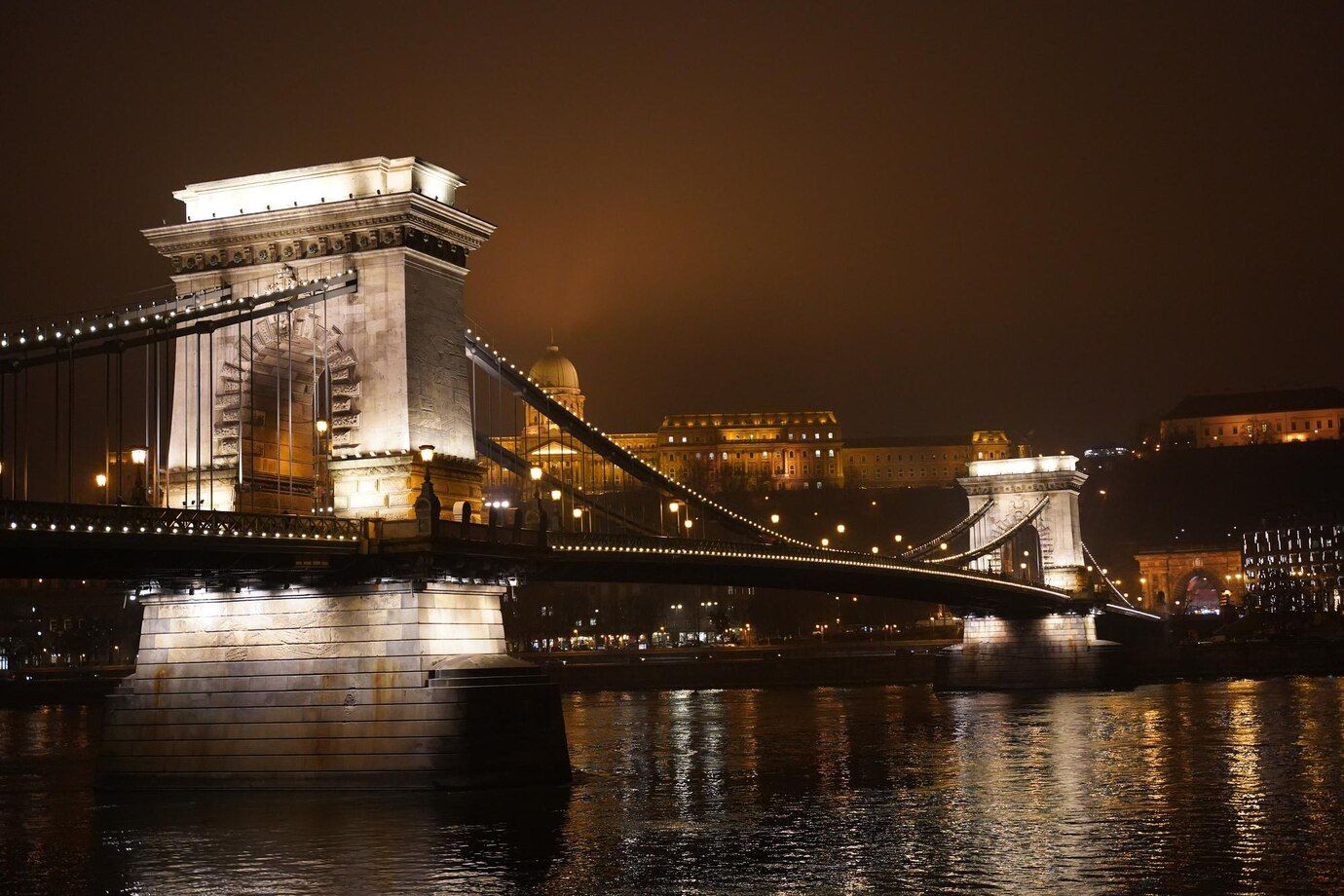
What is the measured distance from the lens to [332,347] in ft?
121

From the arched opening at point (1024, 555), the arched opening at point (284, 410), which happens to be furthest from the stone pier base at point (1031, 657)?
the arched opening at point (284, 410)

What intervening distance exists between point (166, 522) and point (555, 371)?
115 meters

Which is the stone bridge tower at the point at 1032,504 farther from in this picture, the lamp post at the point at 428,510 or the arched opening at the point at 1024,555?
the lamp post at the point at 428,510

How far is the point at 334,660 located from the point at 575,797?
17.9ft

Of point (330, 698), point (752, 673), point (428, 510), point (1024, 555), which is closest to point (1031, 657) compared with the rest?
point (752, 673)

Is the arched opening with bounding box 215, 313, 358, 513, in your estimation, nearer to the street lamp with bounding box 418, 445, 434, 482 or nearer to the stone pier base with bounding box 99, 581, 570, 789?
the street lamp with bounding box 418, 445, 434, 482

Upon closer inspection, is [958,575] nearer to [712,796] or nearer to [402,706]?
[712,796]

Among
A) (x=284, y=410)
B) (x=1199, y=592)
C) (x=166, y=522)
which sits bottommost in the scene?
(x=166, y=522)

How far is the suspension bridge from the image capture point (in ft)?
102

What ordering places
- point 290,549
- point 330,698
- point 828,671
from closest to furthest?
point 290,549 < point 330,698 < point 828,671

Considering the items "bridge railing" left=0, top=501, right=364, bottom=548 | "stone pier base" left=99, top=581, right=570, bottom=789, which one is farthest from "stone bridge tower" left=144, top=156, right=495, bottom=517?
"bridge railing" left=0, top=501, right=364, bottom=548

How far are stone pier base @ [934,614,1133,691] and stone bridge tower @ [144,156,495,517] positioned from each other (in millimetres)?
44935

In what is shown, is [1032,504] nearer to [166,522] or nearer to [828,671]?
[828,671]

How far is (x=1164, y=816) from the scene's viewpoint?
32344 mm
